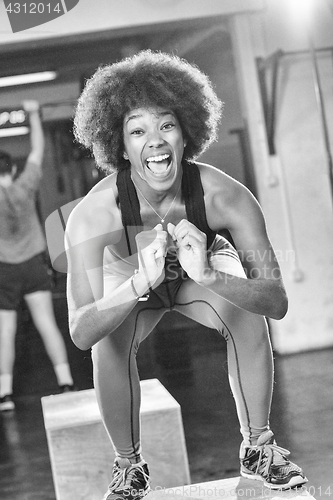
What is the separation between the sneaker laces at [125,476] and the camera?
5.74ft

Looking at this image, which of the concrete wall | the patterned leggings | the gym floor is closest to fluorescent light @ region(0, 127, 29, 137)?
the gym floor

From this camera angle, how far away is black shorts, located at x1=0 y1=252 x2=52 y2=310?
8.84ft

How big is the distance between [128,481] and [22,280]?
1.19 m

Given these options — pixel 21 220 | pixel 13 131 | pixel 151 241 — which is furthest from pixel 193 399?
pixel 151 241

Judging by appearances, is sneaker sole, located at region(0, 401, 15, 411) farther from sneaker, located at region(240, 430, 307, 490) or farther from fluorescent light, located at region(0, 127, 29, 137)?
sneaker, located at region(240, 430, 307, 490)

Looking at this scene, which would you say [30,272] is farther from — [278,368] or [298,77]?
[298,77]

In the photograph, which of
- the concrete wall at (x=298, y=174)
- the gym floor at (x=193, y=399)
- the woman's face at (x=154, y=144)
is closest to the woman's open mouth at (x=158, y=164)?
the woman's face at (x=154, y=144)

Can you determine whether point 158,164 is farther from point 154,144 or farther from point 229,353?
point 229,353

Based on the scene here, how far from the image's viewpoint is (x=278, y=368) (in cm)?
293

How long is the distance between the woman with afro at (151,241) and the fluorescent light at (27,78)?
97 cm

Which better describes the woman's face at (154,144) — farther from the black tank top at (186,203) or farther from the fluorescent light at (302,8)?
the fluorescent light at (302,8)

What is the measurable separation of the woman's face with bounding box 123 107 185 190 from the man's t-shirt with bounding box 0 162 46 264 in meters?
1.02

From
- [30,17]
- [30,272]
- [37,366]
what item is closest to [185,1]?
[30,17]

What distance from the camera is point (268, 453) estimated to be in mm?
1763
